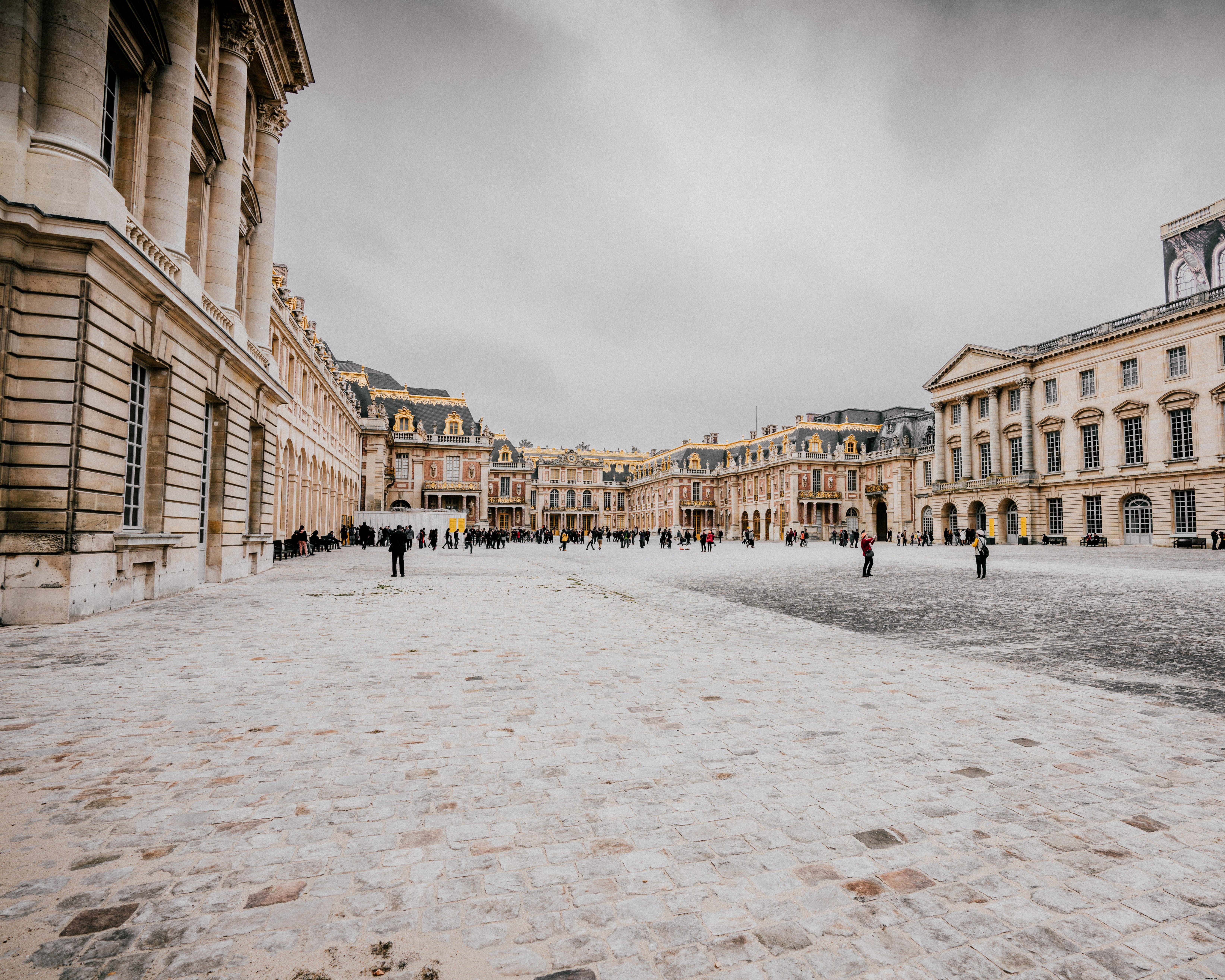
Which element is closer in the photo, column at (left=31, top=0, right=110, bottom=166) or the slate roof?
column at (left=31, top=0, right=110, bottom=166)

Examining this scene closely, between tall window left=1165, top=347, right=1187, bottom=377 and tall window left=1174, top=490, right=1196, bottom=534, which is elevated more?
tall window left=1165, top=347, right=1187, bottom=377

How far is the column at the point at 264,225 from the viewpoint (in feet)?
60.2

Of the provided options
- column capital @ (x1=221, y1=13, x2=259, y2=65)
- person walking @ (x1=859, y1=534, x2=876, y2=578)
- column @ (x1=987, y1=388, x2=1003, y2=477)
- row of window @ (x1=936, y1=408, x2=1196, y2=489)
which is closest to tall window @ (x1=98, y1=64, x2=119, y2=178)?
column capital @ (x1=221, y1=13, x2=259, y2=65)

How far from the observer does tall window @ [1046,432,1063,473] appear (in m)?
44.0

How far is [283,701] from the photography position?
489cm

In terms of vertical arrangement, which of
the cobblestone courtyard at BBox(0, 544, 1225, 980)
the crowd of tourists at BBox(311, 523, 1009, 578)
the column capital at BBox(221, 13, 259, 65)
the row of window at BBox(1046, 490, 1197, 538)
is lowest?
the cobblestone courtyard at BBox(0, 544, 1225, 980)

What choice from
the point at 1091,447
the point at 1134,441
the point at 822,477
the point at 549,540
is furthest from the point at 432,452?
the point at 1134,441

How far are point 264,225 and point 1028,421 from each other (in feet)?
162

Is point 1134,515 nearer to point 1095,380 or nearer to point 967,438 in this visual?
point 1095,380

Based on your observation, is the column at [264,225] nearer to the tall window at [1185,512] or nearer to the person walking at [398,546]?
the person walking at [398,546]

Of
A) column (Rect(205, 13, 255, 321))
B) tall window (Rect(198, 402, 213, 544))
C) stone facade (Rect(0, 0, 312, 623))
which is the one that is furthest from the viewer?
column (Rect(205, 13, 255, 321))

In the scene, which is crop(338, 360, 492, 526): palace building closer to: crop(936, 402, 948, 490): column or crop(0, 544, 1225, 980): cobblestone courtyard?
crop(936, 402, 948, 490): column

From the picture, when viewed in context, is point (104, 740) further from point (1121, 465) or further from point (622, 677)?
point (1121, 465)

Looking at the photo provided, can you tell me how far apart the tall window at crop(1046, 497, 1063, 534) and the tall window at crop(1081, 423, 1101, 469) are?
3089 mm
